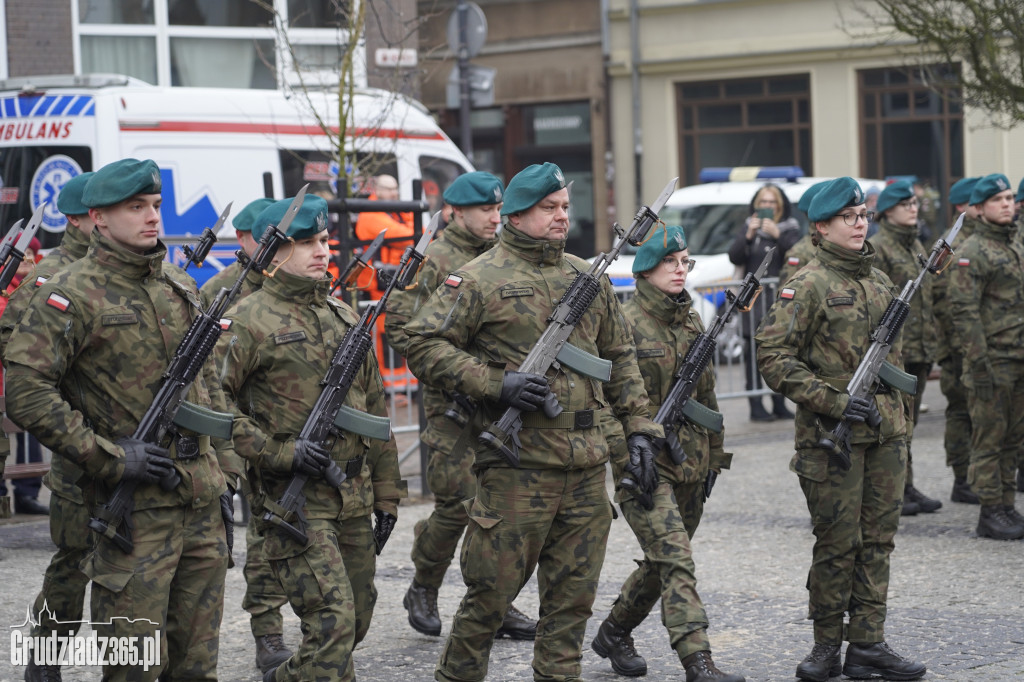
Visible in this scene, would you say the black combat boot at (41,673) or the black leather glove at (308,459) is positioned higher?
the black leather glove at (308,459)

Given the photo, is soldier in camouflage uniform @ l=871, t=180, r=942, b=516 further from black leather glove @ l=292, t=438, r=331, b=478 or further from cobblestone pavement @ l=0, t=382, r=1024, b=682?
black leather glove @ l=292, t=438, r=331, b=478

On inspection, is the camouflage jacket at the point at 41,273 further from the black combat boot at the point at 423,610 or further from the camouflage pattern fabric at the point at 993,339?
the camouflage pattern fabric at the point at 993,339

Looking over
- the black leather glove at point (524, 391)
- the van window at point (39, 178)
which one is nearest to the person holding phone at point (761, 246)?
the van window at point (39, 178)

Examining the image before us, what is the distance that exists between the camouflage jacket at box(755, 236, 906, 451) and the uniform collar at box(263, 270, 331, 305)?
1.90 metres

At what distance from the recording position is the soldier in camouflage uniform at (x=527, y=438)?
538 cm

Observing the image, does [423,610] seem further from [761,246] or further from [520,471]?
[761,246]

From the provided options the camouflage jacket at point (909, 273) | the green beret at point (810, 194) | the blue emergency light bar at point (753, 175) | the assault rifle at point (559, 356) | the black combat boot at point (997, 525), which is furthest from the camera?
the blue emergency light bar at point (753, 175)

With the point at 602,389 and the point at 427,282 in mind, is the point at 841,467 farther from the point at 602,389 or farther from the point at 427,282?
the point at 427,282

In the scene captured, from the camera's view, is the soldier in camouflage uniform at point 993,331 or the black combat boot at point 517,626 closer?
the black combat boot at point 517,626

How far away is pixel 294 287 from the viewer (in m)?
5.66

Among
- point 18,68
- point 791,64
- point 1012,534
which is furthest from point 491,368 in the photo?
point 791,64

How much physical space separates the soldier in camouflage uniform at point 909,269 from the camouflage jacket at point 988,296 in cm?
46

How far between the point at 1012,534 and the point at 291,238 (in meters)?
5.05

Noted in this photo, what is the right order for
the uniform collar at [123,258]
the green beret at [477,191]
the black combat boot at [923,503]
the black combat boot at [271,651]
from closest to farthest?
the uniform collar at [123,258] → the black combat boot at [271,651] → the green beret at [477,191] → the black combat boot at [923,503]
